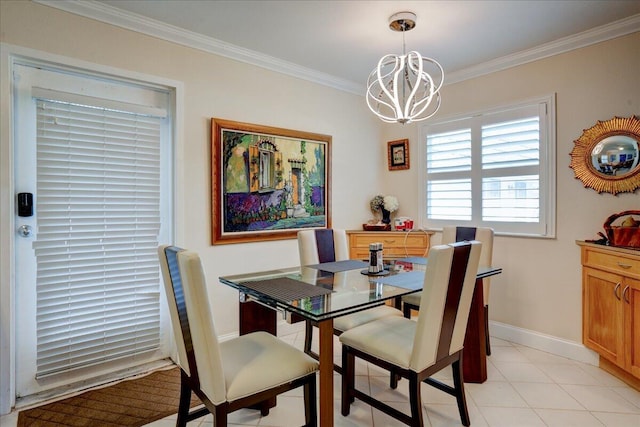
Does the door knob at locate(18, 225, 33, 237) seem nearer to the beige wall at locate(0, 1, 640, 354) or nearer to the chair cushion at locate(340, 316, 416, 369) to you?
the beige wall at locate(0, 1, 640, 354)

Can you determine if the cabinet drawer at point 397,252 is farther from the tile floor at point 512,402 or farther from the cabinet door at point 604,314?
the cabinet door at point 604,314

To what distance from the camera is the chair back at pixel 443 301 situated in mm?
1673

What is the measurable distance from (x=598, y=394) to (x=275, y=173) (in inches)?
111

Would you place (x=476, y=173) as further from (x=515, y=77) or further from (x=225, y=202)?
(x=225, y=202)

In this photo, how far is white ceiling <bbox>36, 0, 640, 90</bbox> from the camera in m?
2.33

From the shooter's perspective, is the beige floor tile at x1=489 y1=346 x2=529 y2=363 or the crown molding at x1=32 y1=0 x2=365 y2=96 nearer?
the crown molding at x1=32 y1=0 x2=365 y2=96

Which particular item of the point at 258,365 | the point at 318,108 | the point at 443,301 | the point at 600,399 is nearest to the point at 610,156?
the point at 600,399

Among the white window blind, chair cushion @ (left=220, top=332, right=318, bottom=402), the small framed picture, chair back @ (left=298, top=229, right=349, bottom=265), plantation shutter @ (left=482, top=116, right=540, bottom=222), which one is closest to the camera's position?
chair cushion @ (left=220, top=332, right=318, bottom=402)

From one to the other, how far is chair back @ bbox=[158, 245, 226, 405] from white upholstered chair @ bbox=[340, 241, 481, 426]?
800 mm

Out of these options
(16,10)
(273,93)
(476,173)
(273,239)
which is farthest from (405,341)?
(16,10)

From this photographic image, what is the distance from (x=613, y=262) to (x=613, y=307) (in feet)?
1.00

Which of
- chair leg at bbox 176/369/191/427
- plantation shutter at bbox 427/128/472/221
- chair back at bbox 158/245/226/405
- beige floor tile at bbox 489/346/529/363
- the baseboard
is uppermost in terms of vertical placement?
plantation shutter at bbox 427/128/472/221

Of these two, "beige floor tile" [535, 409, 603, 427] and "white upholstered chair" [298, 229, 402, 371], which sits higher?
"white upholstered chair" [298, 229, 402, 371]

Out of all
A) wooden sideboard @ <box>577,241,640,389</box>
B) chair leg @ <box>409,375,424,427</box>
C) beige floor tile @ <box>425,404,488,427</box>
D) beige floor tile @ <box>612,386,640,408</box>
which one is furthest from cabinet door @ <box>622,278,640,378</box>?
chair leg @ <box>409,375,424,427</box>
